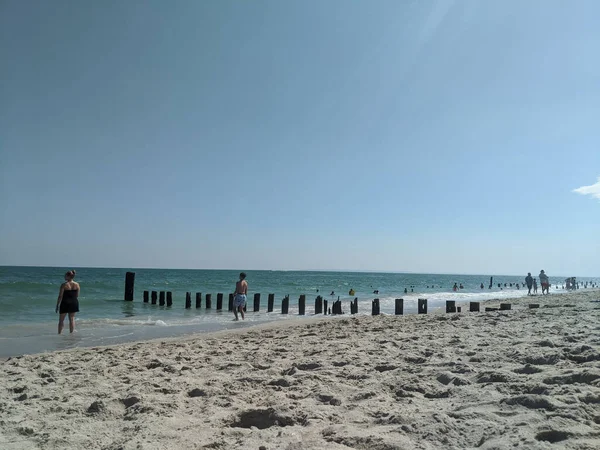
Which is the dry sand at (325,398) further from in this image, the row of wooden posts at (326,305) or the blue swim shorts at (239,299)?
the blue swim shorts at (239,299)

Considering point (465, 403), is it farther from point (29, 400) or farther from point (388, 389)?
point (29, 400)

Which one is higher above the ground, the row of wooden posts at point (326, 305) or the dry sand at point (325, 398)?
the dry sand at point (325, 398)

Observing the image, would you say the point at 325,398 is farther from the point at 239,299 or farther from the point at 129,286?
the point at 129,286

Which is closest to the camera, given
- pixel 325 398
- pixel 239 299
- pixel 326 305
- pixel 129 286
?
pixel 325 398

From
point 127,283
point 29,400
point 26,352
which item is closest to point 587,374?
point 29,400

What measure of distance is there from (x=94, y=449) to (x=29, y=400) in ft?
6.22

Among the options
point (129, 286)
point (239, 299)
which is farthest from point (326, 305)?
point (129, 286)

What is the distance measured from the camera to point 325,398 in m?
4.19

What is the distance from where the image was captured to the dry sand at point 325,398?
316 centimetres

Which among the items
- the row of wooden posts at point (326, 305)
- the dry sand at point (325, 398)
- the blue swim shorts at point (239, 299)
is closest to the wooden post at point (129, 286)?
the row of wooden posts at point (326, 305)

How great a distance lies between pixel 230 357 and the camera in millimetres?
6613

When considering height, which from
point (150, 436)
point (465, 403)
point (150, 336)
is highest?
point (465, 403)

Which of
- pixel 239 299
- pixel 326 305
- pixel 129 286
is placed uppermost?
pixel 239 299

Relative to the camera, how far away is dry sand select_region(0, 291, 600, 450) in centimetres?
316
